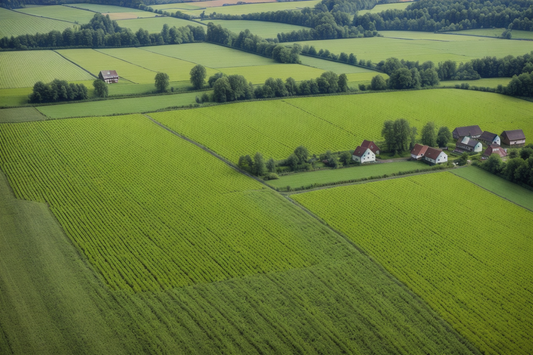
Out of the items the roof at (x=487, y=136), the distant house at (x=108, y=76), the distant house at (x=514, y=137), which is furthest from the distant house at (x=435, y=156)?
the distant house at (x=108, y=76)

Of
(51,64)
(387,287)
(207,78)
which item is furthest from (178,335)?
(51,64)

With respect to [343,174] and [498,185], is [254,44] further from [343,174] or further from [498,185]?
[498,185]

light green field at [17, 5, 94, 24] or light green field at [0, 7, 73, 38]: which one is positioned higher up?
light green field at [17, 5, 94, 24]

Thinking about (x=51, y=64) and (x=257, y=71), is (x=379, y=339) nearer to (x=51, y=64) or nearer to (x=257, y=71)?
(x=257, y=71)

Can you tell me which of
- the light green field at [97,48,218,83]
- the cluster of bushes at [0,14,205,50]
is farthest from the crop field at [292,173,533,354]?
the cluster of bushes at [0,14,205,50]

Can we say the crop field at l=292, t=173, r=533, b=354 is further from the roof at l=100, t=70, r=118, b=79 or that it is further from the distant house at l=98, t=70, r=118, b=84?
the roof at l=100, t=70, r=118, b=79
